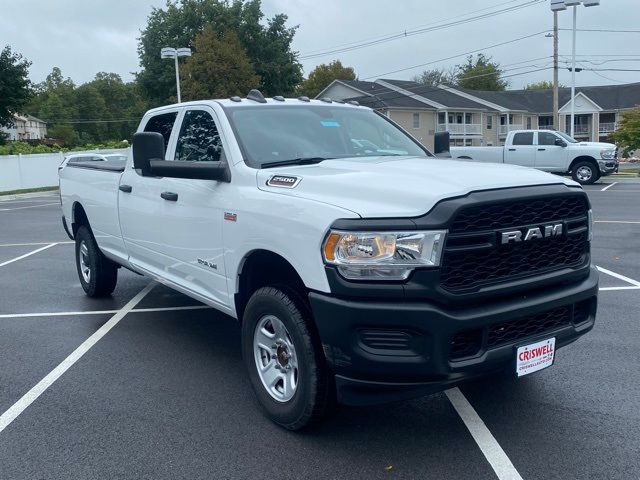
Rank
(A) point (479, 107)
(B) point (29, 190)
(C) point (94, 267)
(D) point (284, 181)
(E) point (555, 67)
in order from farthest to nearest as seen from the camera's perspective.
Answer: (A) point (479, 107) < (E) point (555, 67) < (B) point (29, 190) < (C) point (94, 267) < (D) point (284, 181)

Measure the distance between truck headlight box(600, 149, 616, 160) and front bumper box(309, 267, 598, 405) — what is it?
70.6ft

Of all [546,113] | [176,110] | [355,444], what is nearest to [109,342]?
[176,110]

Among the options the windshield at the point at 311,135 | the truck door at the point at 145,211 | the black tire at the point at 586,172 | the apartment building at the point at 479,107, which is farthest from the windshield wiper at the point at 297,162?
the apartment building at the point at 479,107

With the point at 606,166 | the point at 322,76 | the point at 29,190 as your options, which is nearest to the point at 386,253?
the point at 606,166

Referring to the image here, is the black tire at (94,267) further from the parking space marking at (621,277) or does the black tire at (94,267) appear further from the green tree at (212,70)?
the green tree at (212,70)

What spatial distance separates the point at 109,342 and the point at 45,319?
1.30m

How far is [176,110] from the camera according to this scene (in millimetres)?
6008

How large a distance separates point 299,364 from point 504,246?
4.35ft

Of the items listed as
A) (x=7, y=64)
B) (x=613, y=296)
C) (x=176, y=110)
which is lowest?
(x=613, y=296)

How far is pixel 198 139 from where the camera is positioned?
5527mm

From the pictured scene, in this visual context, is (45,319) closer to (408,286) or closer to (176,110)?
(176,110)

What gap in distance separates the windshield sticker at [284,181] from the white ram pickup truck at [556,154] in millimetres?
19812

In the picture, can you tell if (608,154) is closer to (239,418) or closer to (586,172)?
(586,172)

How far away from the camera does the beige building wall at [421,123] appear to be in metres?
57.5
